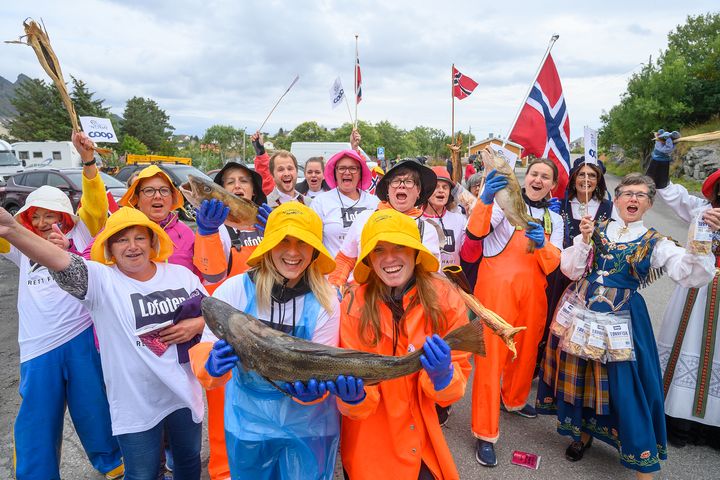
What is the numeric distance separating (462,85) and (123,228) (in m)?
5.37

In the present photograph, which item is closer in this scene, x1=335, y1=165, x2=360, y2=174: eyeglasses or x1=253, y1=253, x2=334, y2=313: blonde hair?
x1=253, y1=253, x2=334, y2=313: blonde hair

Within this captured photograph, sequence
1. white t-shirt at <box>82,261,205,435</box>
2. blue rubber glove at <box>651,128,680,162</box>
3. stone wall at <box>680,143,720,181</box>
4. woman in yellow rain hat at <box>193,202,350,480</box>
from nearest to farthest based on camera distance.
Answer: woman in yellow rain hat at <box>193,202,350,480</box>
white t-shirt at <box>82,261,205,435</box>
blue rubber glove at <box>651,128,680,162</box>
stone wall at <box>680,143,720,181</box>

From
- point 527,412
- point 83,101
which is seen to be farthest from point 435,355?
point 83,101

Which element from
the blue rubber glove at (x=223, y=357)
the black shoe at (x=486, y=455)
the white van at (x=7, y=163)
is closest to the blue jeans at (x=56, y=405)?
the blue rubber glove at (x=223, y=357)

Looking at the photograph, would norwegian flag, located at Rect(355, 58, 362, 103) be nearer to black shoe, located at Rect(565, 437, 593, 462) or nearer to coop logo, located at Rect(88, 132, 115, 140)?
coop logo, located at Rect(88, 132, 115, 140)

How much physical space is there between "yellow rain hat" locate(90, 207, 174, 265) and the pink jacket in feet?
1.61

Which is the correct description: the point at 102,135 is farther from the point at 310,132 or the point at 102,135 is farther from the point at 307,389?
the point at 310,132

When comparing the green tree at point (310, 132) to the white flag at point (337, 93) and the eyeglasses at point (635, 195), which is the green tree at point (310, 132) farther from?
the eyeglasses at point (635, 195)

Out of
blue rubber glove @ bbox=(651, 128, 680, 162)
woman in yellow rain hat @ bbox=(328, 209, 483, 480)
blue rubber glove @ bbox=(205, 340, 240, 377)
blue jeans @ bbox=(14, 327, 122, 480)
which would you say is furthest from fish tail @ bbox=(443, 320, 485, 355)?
blue rubber glove @ bbox=(651, 128, 680, 162)

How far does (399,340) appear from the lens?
2.14m

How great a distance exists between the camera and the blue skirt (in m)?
2.87

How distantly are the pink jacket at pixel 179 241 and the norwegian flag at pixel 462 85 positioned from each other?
4.62m

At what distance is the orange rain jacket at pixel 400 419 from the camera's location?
2070mm

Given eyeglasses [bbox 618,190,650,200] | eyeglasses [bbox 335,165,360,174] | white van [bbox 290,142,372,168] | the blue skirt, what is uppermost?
white van [bbox 290,142,372,168]
